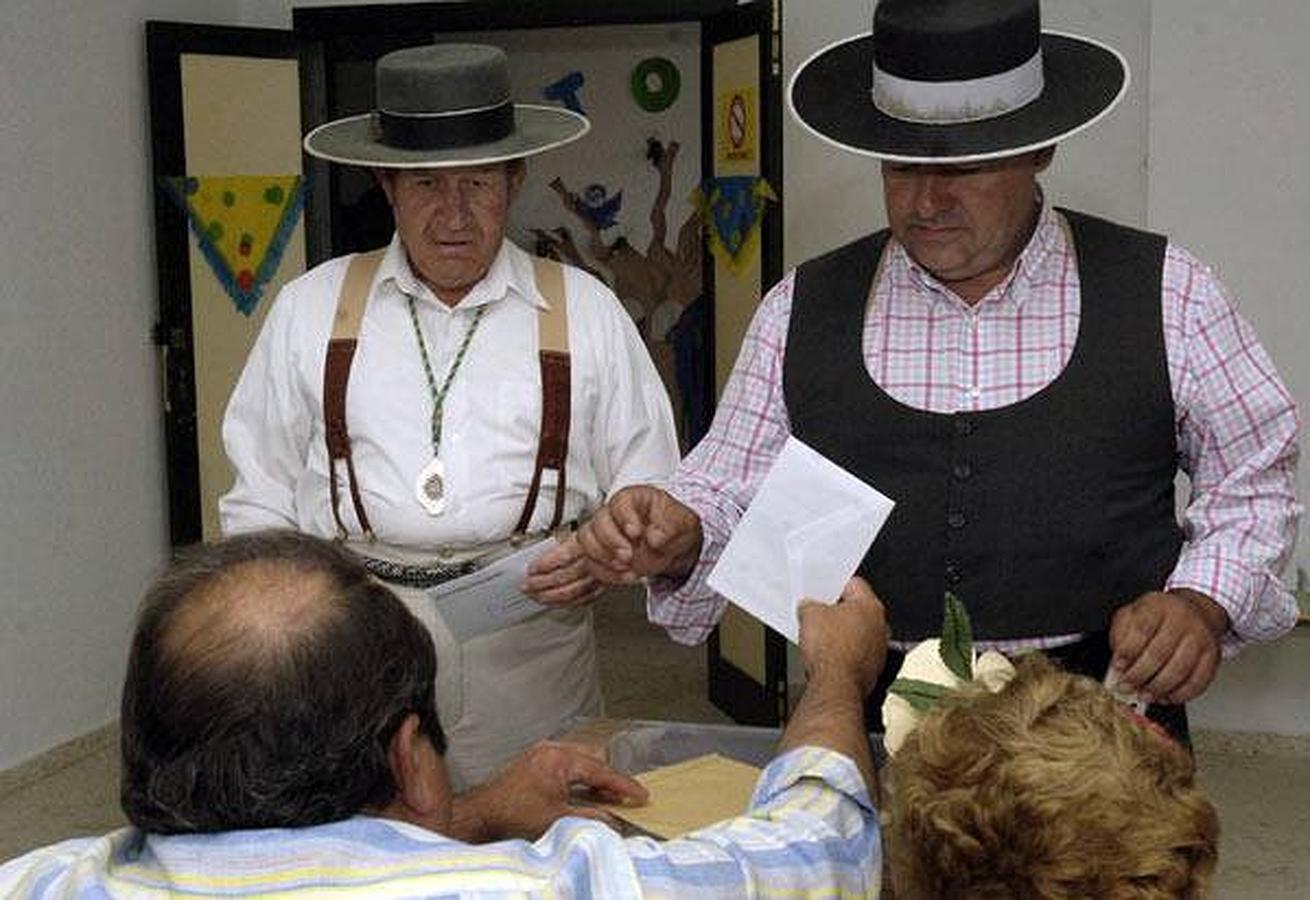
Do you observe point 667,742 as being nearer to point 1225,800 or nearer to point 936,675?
point 936,675

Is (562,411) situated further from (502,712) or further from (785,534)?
(785,534)

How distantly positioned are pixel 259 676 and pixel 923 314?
3.89 feet

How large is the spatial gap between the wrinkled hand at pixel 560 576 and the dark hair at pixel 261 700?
85cm

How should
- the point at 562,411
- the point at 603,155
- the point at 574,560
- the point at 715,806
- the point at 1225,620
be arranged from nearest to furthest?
the point at 715,806 < the point at 1225,620 < the point at 574,560 < the point at 562,411 < the point at 603,155

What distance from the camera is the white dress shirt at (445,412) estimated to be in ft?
8.64

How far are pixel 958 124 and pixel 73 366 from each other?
371cm

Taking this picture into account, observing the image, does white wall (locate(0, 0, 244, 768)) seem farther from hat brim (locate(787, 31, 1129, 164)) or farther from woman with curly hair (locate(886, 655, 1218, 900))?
woman with curly hair (locate(886, 655, 1218, 900))

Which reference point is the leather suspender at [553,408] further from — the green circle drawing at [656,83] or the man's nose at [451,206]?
the green circle drawing at [656,83]

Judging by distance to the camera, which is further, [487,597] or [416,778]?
[487,597]

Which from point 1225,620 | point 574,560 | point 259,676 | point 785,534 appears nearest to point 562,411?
point 574,560

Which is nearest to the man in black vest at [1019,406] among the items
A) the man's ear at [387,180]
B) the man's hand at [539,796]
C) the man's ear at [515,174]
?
the man's hand at [539,796]

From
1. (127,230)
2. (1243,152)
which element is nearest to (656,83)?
(127,230)

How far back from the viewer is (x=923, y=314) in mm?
2232

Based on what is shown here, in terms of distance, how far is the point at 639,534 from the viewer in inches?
83.8
